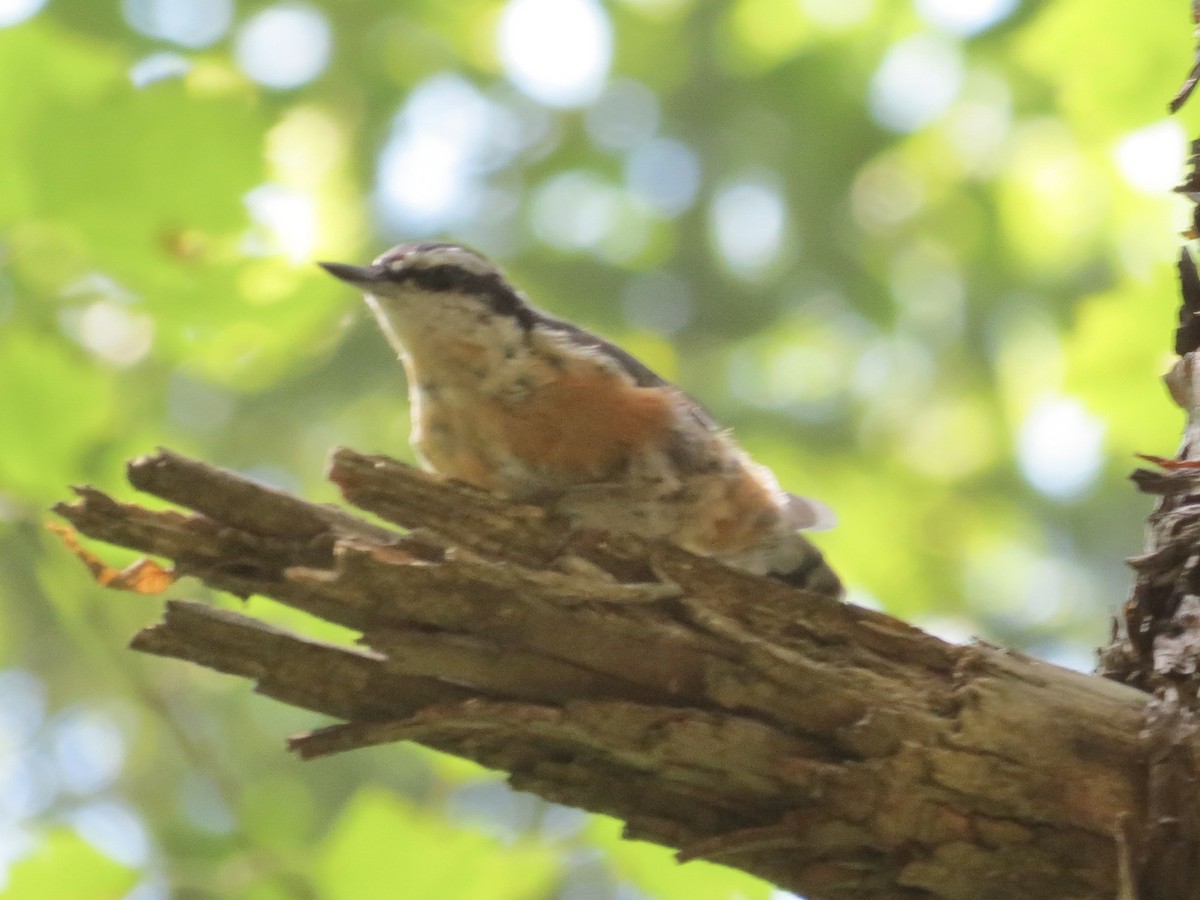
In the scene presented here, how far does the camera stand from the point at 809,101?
4.60 m

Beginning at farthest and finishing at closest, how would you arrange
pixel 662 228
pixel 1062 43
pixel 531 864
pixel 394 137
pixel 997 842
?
pixel 662 228
pixel 394 137
pixel 1062 43
pixel 531 864
pixel 997 842

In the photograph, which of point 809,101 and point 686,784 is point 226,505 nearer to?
point 686,784

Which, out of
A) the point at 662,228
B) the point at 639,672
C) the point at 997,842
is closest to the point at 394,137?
the point at 662,228

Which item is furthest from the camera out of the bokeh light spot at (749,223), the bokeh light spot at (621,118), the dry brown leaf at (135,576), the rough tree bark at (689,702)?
the bokeh light spot at (621,118)

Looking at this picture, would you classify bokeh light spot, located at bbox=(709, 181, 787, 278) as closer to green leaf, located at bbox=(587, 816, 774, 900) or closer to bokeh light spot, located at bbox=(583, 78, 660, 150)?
bokeh light spot, located at bbox=(583, 78, 660, 150)

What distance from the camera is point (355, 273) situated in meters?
2.36

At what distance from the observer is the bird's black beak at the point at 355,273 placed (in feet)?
7.53

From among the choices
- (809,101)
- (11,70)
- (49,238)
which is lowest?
(49,238)

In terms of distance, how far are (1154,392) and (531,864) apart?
1.48 m

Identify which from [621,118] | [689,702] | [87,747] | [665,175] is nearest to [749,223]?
[665,175]

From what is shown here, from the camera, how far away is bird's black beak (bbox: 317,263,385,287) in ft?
7.53

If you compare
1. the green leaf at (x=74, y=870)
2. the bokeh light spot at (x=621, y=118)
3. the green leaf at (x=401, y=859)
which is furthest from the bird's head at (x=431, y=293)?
the bokeh light spot at (x=621, y=118)

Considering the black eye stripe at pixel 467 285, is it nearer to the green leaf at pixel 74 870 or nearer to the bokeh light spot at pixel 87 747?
the green leaf at pixel 74 870

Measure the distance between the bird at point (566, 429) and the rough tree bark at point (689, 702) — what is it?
0.40 m
